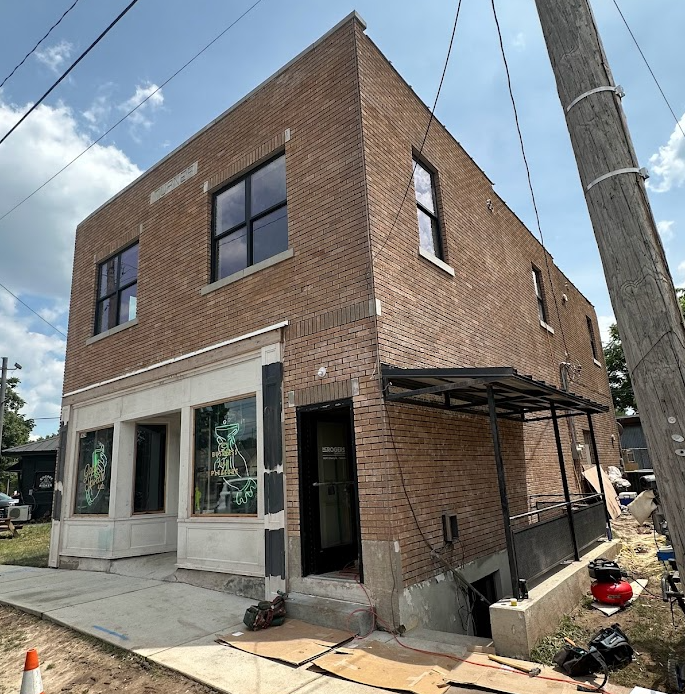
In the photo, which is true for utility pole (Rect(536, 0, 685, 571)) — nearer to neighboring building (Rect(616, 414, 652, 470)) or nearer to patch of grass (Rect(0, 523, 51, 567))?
patch of grass (Rect(0, 523, 51, 567))

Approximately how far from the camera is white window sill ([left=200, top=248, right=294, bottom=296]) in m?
7.76

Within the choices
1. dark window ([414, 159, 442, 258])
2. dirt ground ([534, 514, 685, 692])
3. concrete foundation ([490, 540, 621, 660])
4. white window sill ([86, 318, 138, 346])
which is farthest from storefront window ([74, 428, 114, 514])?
dirt ground ([534, 514, 685, 692])

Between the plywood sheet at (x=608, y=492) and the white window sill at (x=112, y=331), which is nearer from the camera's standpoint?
the white window sill at (x=112, y=331)

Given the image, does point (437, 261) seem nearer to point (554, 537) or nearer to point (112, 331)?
point (554, 537)

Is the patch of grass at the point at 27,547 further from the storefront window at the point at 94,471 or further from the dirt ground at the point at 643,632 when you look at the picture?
the dirt ground at the point at 643,632

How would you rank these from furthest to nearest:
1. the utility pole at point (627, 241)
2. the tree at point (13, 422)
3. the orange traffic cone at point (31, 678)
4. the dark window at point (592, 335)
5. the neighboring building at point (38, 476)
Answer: the tree at point (13, 422) → the neighboring building at point (38, 476) → the dark window at point (592, 335) → the orange traffic cone at point (31, 678) → the utility pole at point (627, 241)

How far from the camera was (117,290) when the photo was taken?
1145cm

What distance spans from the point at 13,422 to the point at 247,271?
195 ft

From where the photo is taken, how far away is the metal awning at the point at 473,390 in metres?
5.83

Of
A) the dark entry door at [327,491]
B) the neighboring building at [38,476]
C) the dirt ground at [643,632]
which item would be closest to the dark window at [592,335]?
the dirt ground at [643,632]

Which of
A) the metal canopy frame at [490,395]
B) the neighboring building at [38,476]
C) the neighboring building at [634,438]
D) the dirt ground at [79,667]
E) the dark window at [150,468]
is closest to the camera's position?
the dirt ground at [79,667]

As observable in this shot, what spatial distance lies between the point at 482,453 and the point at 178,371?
537 centimetres

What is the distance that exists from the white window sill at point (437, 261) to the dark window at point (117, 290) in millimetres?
6088

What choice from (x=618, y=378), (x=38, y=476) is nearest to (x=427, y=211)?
(x=38, y=476)
